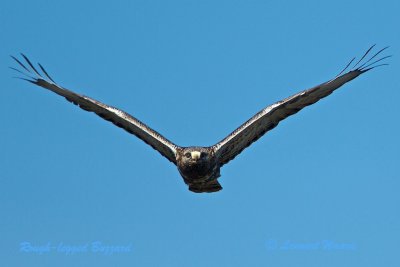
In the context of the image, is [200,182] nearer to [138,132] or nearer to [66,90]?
[138,132]

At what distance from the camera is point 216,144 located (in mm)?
22391

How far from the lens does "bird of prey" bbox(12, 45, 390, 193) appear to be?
2191cm

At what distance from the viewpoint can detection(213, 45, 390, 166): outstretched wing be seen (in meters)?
22.0

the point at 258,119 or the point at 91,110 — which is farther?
the point at 91,110

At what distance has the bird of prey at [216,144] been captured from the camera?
2191 cm

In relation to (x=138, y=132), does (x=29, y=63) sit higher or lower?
higher

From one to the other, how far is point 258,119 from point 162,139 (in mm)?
2235

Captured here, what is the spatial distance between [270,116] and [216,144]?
1.37 meters

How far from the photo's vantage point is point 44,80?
23531 millimetres

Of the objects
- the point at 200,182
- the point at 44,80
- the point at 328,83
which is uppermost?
the point at 44,80

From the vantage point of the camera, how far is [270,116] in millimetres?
22672

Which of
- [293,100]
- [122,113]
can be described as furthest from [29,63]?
[293,100]

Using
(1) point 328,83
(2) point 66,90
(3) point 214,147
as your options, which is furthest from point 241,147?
(2) point 66,90

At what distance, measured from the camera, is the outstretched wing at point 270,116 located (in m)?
22.0
